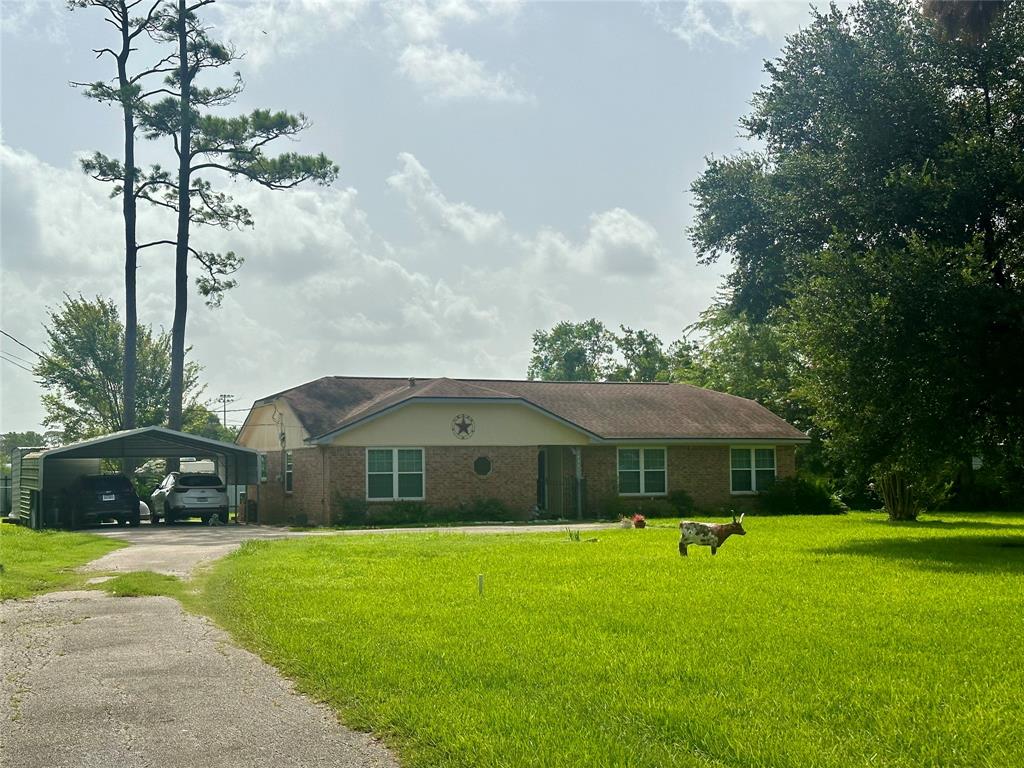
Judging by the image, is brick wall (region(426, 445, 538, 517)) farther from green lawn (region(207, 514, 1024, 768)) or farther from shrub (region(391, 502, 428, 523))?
green lawn (region(207, 514, 1024, 768))

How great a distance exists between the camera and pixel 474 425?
3306 centimetres

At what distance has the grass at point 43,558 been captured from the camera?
1520 centimetres

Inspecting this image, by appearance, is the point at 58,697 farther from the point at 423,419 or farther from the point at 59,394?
the point at 59,394

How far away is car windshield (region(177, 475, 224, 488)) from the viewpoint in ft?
109

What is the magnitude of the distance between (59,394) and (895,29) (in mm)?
48634

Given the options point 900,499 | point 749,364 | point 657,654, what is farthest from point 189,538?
point 749,364

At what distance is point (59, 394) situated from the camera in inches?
2324

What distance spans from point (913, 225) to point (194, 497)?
2175 cm

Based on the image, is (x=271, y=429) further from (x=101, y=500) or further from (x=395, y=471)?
(x=101, y=500)

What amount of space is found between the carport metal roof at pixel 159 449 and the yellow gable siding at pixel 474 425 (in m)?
4.11

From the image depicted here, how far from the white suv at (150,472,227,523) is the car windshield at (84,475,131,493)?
1.42m

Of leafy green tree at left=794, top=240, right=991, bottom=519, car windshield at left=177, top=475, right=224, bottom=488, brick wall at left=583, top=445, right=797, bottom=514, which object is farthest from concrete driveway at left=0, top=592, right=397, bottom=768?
brick wall at left=583, top=445, right=797, bottom=514

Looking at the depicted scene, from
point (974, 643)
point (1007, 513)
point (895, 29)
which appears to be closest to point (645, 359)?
point (1007, 513)

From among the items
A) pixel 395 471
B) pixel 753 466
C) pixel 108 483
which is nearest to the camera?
pixel 108 483
